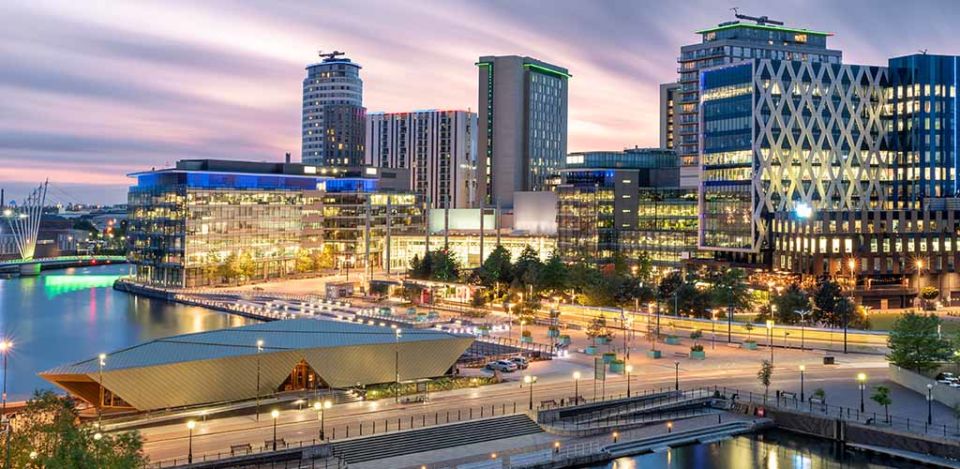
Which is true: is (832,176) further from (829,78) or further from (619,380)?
(619,380)

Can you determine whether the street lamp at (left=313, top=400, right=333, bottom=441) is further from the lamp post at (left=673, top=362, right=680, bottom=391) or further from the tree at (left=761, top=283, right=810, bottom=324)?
the tree at (left=761, top=283, right=810, bottom=324)

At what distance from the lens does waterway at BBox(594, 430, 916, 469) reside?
5291 cm

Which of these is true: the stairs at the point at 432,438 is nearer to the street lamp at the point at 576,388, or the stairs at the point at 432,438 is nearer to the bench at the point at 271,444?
the bench at the point at 271,444

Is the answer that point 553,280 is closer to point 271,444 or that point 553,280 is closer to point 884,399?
point 884,399

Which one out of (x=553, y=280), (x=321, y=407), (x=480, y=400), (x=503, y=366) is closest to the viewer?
(x=321, y=407)

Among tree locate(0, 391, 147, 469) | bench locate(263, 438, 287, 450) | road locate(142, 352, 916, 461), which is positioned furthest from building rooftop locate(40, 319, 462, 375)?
bench locate(263, 438, 287, 450)

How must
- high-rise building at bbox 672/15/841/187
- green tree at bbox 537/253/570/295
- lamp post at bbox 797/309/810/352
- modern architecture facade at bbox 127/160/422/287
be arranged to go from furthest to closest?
high-rise building at bbox 672/15/841/187
modern architecture facade at bbox 127/160/422/287
green tree at bbox 537/253/570/295
lamp post at bbox 797/309/810/352

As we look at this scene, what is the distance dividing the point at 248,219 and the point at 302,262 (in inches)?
562

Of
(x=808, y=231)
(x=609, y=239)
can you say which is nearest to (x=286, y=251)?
(x=609, y=239)

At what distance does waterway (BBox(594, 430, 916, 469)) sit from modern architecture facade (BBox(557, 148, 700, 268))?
90.1 metres

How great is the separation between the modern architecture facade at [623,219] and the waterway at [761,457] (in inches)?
3546

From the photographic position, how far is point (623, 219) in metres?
154

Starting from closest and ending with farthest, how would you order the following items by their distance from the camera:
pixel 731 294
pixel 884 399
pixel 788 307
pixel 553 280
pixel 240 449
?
pixel 240 449
pixel 884 399
pixel 788 307
pixel 731 294
pixel 553 280

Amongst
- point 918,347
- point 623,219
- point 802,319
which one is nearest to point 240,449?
point 918,347
